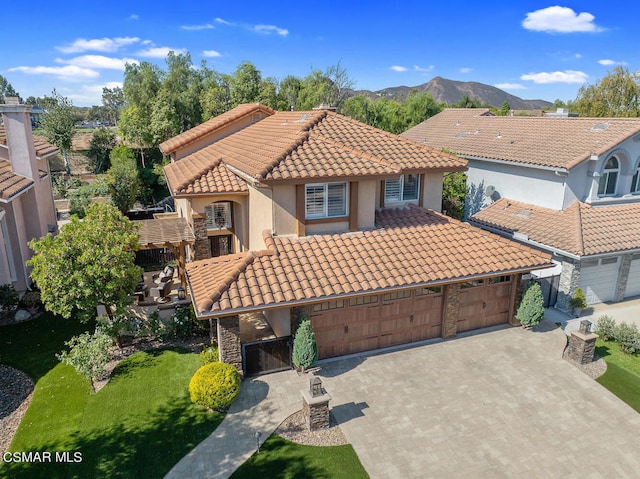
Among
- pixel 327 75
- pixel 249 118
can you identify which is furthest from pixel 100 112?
pixel 249 118

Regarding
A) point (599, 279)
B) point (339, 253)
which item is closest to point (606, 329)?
point (599, 279)

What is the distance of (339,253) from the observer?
15711 millimetres

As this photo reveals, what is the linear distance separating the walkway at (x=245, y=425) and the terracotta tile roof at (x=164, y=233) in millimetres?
7787

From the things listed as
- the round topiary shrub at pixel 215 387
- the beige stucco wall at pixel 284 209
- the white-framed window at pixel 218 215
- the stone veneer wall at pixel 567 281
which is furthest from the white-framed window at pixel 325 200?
the stone veneer wall at pixel 567 281

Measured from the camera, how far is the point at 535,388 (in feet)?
45.8

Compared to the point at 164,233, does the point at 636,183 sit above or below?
above

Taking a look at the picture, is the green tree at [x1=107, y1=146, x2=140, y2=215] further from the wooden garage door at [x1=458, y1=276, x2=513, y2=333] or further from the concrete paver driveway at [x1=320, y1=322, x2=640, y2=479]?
the wooden garage door at [x1=458, y1=276, x2=513, y2=333]

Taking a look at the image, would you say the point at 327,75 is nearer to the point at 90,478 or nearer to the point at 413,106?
the point at 413,106

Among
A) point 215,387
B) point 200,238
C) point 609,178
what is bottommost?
point 215,387

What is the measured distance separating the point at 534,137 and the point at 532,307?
44.9 feet

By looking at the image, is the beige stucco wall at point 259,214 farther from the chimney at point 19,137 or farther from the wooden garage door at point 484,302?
the chimney at point 19,137

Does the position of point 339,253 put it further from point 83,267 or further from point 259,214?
point 83,267

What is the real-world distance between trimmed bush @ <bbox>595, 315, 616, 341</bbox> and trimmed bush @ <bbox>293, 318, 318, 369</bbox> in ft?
40.2

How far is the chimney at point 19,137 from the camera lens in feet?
65.0
